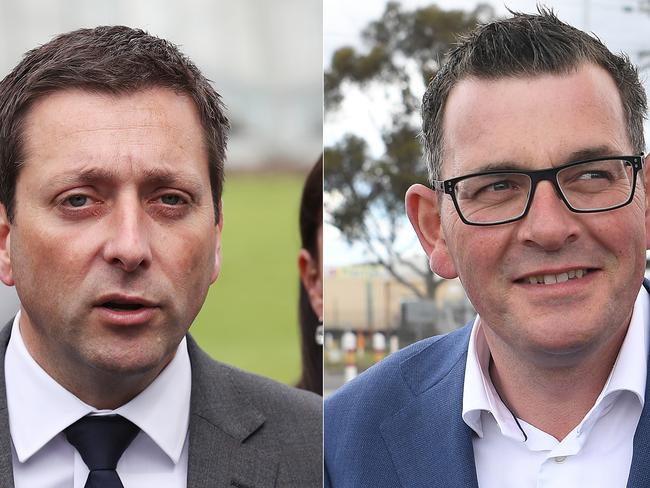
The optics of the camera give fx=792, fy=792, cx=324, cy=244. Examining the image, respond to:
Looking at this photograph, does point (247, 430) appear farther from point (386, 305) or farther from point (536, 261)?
point (536, 261)

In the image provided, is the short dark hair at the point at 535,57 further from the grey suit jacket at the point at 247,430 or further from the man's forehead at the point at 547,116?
the grey suit jacket at the point at 247,430

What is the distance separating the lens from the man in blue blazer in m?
1.64

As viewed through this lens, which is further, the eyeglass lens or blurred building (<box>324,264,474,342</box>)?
blurred building (<box>324,264,474,342</box>)

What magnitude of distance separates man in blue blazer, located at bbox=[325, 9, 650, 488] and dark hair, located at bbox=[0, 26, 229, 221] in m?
0.63

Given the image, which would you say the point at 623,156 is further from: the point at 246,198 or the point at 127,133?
the point at 127,133

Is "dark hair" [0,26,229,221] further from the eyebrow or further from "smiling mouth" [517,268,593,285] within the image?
"smiling mouth" [517,268,593,285]

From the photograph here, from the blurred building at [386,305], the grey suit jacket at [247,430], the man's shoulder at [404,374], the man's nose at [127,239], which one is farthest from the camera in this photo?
the blurred building at [386,305]

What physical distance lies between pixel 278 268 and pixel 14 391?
2.22ft

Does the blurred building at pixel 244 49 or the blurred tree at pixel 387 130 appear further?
the blurred tree at pixel 387 130

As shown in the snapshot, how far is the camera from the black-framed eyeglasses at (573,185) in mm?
1638

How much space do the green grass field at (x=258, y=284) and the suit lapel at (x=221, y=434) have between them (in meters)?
0.06

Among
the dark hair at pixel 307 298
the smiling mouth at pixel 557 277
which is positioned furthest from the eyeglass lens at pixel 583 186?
the dark hair at pixel 307 298

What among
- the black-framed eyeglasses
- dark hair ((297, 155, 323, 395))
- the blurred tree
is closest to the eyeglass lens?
the black-framed eyeglasses

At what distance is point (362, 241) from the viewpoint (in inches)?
92.0
